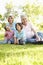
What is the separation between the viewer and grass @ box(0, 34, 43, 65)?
1.20m

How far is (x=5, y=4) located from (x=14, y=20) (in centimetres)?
15

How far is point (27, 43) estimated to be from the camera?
1266 mm

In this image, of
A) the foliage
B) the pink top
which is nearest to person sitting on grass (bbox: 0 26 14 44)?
the pink top

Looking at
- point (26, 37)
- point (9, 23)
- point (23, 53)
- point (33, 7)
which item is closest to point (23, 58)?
point (23, 53)

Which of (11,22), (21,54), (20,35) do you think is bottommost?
(21,54)

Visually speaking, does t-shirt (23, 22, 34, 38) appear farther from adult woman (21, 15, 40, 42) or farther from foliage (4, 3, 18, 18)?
foliage (4, 3, 18, 18)

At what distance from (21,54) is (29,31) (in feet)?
0.62

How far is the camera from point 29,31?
1271 mm

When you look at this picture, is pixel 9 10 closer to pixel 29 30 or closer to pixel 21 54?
pixel 29 30

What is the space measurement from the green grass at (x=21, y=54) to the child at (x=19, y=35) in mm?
40

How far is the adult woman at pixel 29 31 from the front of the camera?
1.26 m

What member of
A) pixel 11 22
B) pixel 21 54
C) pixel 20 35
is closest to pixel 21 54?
pixel 21 54

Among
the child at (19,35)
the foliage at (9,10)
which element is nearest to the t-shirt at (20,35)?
the child at (19,35)

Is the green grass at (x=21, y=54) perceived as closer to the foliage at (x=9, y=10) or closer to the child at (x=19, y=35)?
the child at (x=19, y=35)
